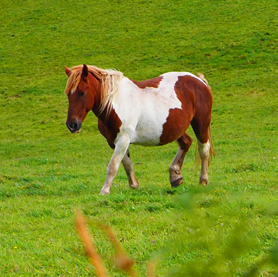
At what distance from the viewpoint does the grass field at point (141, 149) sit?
156cm

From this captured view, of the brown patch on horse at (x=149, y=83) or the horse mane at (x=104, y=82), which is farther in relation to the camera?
the brown patch on horse at (x=149, y=83)

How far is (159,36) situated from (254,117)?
1497cm

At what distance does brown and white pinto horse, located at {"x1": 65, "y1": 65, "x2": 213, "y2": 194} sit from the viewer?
725cm

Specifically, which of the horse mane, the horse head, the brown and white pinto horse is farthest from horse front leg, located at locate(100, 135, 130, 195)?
the horse head

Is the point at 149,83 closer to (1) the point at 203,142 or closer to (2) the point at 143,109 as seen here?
(2) the point at 143,109

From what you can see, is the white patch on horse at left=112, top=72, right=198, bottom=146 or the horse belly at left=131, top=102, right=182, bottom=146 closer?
the white patch on horse at left=112, top=72, right=198, bottom=146

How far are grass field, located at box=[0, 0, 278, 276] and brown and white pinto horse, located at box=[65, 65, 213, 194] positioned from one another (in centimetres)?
73

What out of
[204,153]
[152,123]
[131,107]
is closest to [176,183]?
[204,153]

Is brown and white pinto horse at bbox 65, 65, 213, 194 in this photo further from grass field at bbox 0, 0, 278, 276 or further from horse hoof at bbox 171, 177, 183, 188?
grass field at bbox 0, 0, 278, 276

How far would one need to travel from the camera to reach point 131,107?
7.45 m

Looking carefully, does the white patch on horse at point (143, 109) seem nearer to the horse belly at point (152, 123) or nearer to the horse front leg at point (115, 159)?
the horse belly at point (152, 123)

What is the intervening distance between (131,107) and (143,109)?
21 centimetres

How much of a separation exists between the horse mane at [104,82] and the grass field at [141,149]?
140cm

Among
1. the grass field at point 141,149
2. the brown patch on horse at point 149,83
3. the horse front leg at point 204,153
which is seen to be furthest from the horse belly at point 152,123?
the horse front leg at point 204,153
